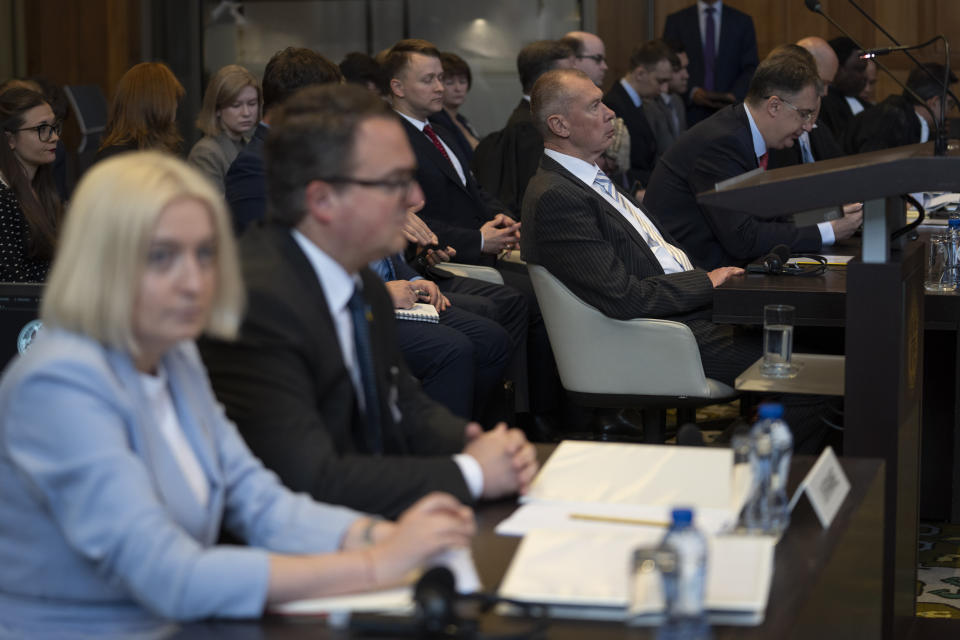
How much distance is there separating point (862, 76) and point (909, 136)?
826mm

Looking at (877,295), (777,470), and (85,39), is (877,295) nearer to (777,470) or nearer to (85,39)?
(777,470)

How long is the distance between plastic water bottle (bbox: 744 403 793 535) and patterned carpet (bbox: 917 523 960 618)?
1554mm

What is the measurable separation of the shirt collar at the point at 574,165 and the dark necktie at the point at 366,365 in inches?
86.3

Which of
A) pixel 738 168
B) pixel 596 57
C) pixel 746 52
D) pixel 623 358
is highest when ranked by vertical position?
pixel 746 52

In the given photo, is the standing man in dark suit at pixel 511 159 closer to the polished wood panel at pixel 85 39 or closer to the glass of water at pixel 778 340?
the glass of water at pixel 778 340

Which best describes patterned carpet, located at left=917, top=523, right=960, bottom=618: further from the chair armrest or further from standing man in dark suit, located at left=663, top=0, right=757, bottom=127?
standing man in dark suit, located at left=663, top=0, right=757, bottom=127

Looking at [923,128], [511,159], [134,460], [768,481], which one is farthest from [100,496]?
[923,128]

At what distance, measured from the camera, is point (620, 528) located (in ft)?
5.78

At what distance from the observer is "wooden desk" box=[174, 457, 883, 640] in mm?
1445

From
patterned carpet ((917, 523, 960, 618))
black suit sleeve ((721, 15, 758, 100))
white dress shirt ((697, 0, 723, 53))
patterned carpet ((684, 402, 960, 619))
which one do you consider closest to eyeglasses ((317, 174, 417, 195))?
patterned carpet ((684, 402, 960, 619))

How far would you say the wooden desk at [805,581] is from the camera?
4.74 feet

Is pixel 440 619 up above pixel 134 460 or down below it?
below

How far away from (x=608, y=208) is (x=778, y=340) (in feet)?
3.35

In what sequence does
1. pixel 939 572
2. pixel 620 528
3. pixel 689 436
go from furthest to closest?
pixel 939 572 → pixel 689 436 → pixel 620 528
